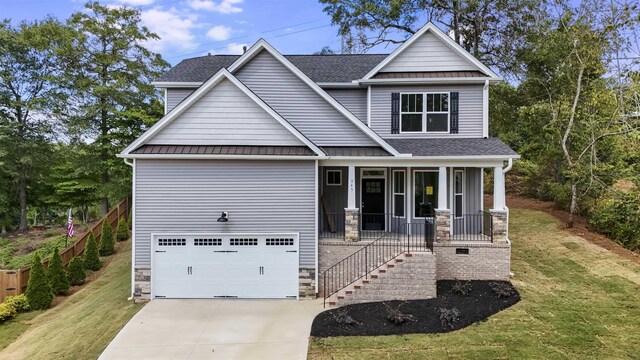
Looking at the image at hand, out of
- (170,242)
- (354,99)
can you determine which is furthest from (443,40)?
(170,242)

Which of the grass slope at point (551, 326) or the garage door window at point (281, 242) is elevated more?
the garage door window at point (281, 242)

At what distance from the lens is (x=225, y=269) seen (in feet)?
37.2

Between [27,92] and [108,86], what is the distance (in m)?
5.99

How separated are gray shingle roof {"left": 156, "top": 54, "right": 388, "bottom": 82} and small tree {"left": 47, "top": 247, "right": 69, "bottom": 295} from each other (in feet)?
24.6

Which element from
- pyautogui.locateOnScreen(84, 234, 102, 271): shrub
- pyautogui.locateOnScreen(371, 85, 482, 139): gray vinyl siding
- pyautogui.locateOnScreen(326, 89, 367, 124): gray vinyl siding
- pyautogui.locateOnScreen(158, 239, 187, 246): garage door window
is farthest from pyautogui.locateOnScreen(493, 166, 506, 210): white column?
pyautogui.locateOnScreen(84, 234, 102, 271): shrub

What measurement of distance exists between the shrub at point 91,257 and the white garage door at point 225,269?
557 cm

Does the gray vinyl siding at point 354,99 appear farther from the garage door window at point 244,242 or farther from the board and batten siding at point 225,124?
the garage door window at point 244,242

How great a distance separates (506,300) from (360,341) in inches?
179

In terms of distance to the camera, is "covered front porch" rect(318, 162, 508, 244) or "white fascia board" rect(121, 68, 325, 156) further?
"covered front porch" rect(318, 162, 508, 244)

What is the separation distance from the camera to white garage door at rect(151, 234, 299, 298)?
37.1 feet

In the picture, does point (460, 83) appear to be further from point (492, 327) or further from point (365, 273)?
point (492, 327)

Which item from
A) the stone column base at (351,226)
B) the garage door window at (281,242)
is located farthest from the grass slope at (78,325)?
the stone column base at (351,226)

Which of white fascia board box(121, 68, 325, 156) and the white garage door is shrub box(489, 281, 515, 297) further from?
white fascia board box(121, 68, 325, 156)

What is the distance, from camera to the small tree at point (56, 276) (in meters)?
12.8
